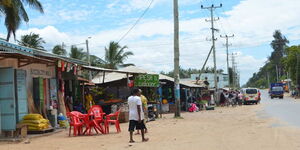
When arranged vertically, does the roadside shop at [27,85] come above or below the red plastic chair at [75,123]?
above

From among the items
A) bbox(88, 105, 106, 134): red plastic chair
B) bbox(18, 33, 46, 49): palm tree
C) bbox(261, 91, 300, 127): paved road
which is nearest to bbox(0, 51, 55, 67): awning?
bbox(88, 105, 106, 134): red plastic chair

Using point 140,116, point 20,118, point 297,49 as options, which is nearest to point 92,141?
point 140,116

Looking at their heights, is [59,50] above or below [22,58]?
above

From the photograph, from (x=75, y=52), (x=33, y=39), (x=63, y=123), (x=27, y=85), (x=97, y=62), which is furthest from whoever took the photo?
(x=97, y=62)

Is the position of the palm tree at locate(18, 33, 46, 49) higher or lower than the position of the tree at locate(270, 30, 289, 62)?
lower

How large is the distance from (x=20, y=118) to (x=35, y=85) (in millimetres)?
1892

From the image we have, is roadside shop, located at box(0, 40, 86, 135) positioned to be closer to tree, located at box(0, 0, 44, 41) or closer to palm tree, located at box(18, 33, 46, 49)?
tree, located at box(0, 0, 44, 41)

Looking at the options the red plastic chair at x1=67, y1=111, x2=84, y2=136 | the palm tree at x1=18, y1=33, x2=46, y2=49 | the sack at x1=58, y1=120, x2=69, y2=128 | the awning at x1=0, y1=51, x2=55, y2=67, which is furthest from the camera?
the palm tree at x1=18, y1=33, x2=46, y2=49

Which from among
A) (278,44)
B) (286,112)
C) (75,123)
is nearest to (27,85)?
(75,123)

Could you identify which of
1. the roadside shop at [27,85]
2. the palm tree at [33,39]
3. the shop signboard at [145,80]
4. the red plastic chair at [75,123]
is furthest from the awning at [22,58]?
the palm tree at [33,39]

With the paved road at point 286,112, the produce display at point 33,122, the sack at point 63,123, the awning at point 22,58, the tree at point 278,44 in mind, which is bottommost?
the paved road at point 286,112

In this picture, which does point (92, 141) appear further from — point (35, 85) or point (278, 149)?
point (278, 149)

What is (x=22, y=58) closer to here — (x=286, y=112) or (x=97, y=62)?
(x=286, y=112)

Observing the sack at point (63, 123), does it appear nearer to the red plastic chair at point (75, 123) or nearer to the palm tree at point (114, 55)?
the red plastic chair at point (75, 123)
